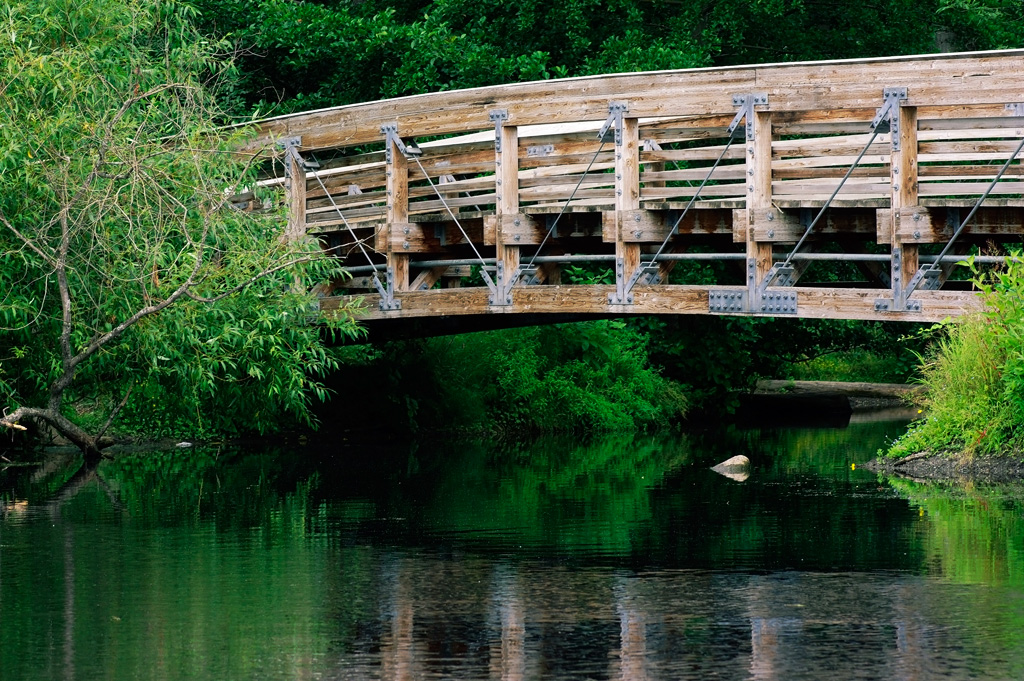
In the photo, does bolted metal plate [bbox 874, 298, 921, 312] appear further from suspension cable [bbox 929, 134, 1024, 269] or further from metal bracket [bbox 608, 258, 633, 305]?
metal bracket [bbox 608, 258, 633, 305]

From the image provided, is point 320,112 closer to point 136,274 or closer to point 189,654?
point 136,274

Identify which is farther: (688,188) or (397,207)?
(397,207)

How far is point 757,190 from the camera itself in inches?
696

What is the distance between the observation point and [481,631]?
9.03 meters

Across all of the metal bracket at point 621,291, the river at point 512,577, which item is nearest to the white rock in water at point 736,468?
the river at point 512,577

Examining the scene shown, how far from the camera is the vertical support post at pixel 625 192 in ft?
61.1

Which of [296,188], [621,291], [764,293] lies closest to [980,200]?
[764,293]

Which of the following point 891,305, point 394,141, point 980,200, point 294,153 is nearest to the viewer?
point 980,200

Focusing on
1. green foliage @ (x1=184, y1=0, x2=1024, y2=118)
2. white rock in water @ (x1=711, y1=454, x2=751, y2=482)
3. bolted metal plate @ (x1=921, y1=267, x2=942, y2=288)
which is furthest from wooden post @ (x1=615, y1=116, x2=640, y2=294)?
green foliage @ (x1=184, y1=0, x2=1024, y2=118)

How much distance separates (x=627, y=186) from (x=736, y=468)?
322cm

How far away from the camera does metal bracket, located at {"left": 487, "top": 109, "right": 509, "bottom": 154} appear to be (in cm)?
1969

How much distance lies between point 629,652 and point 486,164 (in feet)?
40.5

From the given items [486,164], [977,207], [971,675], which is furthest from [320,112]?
[971,675]

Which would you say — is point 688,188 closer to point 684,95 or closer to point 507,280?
point 684,95
